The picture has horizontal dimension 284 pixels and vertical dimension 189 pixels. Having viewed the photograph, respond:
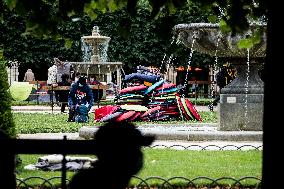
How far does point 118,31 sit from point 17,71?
145ft

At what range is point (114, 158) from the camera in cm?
183

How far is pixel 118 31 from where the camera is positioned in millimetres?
3820

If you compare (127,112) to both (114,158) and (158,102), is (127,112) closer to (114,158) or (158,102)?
(158,102)

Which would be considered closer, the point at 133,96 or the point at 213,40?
the point at 213,40

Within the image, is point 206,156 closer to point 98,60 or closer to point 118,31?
point 118,31

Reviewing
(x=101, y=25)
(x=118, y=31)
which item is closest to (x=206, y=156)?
(x=118, y=31)

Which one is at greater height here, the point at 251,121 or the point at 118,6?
the point at 118,6

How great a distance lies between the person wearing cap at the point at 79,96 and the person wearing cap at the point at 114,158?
13809 millimetres

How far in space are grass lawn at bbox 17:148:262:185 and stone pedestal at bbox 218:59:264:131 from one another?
87.2 inches

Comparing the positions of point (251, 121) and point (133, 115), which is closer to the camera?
point (251, 121)

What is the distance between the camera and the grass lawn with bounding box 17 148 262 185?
7242 millimetres

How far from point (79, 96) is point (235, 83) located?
5.51 metres

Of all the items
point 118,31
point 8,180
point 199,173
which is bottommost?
point 199,173

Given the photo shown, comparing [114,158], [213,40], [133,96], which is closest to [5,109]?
[213,40]
